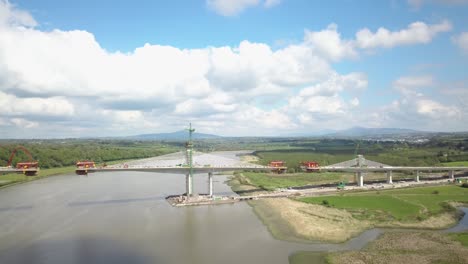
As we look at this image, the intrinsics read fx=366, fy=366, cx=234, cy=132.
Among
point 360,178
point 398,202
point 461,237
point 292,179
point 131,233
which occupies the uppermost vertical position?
point 360,178

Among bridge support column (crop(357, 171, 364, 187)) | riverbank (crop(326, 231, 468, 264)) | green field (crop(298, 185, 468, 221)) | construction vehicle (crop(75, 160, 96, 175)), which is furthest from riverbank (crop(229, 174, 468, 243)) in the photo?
construction vehicle (crop(75, 160, 96, 175))

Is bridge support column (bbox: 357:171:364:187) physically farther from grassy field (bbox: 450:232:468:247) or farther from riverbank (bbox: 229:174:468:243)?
grassy field (bbox: 450:232:468:247)

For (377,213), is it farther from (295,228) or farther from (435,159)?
(435,159)

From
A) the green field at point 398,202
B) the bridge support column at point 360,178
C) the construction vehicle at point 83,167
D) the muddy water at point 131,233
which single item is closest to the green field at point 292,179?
the bridge support column at point 360,178

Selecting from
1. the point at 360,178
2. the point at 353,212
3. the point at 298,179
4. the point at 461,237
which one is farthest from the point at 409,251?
the point at 298,179

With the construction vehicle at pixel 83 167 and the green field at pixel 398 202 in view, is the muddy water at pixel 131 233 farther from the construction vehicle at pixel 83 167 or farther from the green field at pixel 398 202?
the green field at pixel 398 202

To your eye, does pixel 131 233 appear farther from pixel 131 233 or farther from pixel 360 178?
pixel 360 178
